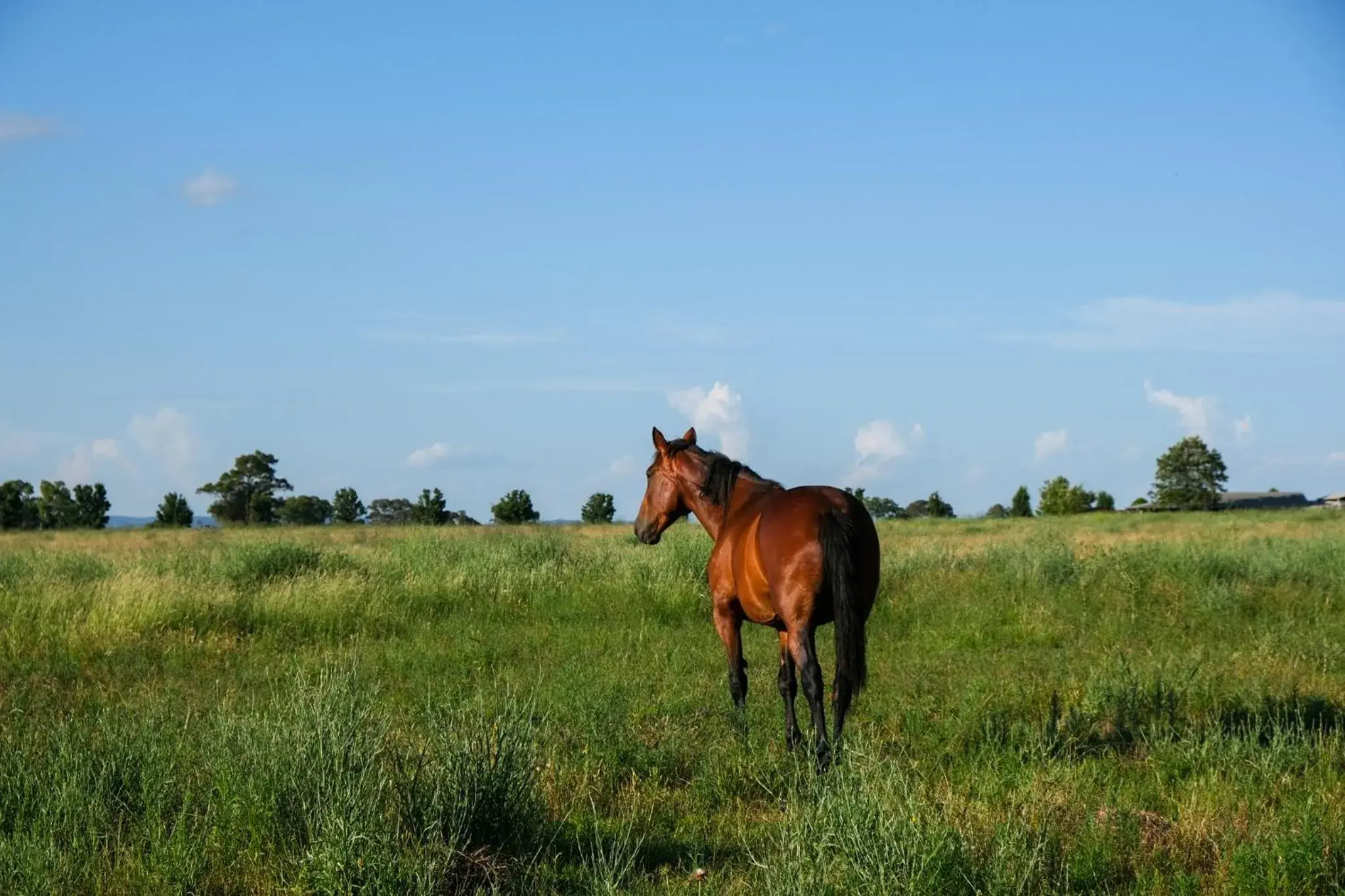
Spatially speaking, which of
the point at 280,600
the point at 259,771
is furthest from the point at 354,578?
the point at 259,771

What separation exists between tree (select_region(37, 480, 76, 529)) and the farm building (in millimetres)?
70944

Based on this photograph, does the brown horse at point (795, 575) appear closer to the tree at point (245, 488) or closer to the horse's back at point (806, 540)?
the horse's back at point (806, 540)

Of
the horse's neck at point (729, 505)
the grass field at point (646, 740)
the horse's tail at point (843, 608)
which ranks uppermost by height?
the horse's neck at point (729, 505)

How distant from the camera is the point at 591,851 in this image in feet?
18.3

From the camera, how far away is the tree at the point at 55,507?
59938mm

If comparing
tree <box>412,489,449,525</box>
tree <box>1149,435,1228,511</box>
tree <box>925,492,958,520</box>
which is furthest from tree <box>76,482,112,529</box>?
tree <box>1149,435,1228,511</box>

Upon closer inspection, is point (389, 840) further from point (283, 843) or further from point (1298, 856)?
point (1298, 856)

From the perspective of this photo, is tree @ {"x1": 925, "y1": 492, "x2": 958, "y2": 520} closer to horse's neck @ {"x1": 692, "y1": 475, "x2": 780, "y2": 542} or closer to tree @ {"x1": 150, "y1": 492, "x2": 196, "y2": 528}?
tree @ {"x1": 150, "y1": 492, "x2": 196, "y2": 528}

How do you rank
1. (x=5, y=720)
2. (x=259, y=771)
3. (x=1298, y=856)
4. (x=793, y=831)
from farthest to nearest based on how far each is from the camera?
(x=5, y=720) < (x=259, y=771) < (x=1298, y=856) < (x=793, y=831)

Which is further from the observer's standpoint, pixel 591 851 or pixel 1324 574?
pixel 1324 574

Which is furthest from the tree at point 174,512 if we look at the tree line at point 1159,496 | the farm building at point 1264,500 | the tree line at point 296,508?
the farm building at point 1264,500

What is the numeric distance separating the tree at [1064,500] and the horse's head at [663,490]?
64.0 m

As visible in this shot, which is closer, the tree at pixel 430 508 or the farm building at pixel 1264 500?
the tree at pixel 430 508

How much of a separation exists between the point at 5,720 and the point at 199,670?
2.65 metres
